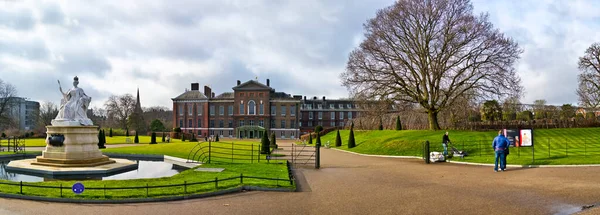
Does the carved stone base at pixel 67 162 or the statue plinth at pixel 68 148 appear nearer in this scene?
the carved stone base at pixel 67 162

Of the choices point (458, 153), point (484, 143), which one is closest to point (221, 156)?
point (458, 153)

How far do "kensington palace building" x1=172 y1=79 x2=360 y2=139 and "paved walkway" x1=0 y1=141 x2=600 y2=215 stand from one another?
61.4 meters

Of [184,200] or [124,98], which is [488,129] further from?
[124,98]

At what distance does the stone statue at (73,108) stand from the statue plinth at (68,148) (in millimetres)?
381

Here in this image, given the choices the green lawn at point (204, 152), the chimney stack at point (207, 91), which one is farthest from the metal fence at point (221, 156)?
the chimney stack at point (207, 91)

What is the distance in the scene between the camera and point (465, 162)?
19.4m

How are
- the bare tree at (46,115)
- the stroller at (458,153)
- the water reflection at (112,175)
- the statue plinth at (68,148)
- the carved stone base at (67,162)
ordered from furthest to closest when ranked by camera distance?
the bare tree at (46,115) < the stroller at (458,153) < the statue plinth at (68,148) < the carved stone base at (67,162) < the water reflection at (112,175)

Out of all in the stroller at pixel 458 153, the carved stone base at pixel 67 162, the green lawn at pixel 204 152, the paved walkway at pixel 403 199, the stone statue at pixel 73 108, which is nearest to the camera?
the paved walkway at pixel 403 199

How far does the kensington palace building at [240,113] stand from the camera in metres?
74.9

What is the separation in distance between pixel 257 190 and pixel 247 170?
4.67 meters

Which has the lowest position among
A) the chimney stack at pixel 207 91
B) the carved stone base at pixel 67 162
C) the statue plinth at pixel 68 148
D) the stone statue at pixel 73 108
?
the carved stone base at pixel 67 162

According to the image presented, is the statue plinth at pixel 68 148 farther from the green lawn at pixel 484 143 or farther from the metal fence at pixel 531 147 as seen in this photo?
the metal fence at pixel 531 147

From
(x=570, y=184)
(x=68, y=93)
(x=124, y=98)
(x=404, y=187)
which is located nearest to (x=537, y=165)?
(x=570, y=184)

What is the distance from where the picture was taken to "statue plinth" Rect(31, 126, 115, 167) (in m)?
16.7
